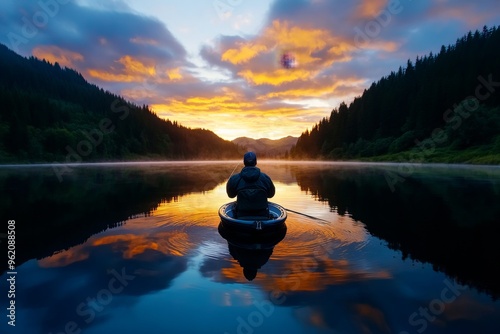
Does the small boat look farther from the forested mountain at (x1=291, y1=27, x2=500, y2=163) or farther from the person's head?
the forested mountain at (x1=291, y1=27, x2=500, y2=163)

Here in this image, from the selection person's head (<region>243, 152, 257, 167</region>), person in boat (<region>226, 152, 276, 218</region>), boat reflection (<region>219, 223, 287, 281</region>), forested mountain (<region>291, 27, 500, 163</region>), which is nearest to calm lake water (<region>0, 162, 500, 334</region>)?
boat reflection (<region>219, 223, 287, 281</region>)

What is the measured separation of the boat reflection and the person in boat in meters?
0.91

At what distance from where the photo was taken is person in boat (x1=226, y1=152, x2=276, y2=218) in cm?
1153

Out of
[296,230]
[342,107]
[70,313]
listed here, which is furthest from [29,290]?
[342,107]

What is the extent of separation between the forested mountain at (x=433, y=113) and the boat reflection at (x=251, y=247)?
215ft

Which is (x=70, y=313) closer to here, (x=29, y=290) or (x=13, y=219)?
(x=29, y=290)

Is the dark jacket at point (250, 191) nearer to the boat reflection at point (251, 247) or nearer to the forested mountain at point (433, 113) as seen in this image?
the boat reflection at point (251, 247)

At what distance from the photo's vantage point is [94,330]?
19.3 feet

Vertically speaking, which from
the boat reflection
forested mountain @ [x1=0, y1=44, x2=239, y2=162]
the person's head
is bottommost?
the boat reflection

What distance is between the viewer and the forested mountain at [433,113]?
7162cm

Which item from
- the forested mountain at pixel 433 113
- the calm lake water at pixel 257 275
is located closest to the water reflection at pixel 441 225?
the calm lake water at pixel 257 275

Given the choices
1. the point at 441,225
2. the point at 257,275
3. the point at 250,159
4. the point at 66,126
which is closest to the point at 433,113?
the point at 441,225

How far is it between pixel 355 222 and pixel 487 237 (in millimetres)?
5071

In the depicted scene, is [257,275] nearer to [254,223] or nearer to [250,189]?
[254,223]
